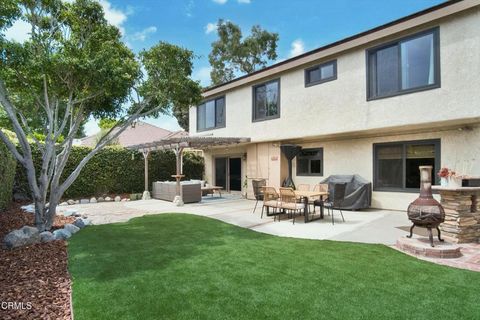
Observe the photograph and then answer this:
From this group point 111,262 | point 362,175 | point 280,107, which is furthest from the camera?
point 280,107

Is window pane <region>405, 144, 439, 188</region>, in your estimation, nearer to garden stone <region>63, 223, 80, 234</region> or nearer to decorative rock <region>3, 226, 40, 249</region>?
garden stone <region>63, 223, 80, 234</region>

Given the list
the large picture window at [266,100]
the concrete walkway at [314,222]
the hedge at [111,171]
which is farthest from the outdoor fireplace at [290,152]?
the hedge at [111,171]

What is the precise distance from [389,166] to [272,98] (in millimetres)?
6155

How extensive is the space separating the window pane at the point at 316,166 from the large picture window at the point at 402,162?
2.56m

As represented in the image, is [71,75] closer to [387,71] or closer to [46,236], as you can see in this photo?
[46,236]

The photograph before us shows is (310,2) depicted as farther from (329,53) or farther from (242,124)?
(242,124)

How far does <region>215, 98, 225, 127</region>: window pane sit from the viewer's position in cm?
1745

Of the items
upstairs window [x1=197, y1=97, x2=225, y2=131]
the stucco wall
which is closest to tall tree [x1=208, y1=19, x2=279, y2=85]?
upstairs window [x1=197, y1=97, x2=225, y2=131]

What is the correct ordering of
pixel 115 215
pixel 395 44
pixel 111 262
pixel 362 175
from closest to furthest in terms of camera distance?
1. pixel 111 262
2. pixel 395 44
3. pixel 115 215
4. pixel 362 175

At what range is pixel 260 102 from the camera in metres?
15.2

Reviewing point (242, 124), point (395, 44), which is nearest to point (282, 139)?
point (242, 124)

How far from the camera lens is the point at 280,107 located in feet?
45.7

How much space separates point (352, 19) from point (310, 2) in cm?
Answer: 278

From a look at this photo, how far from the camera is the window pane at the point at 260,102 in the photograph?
15031mm
